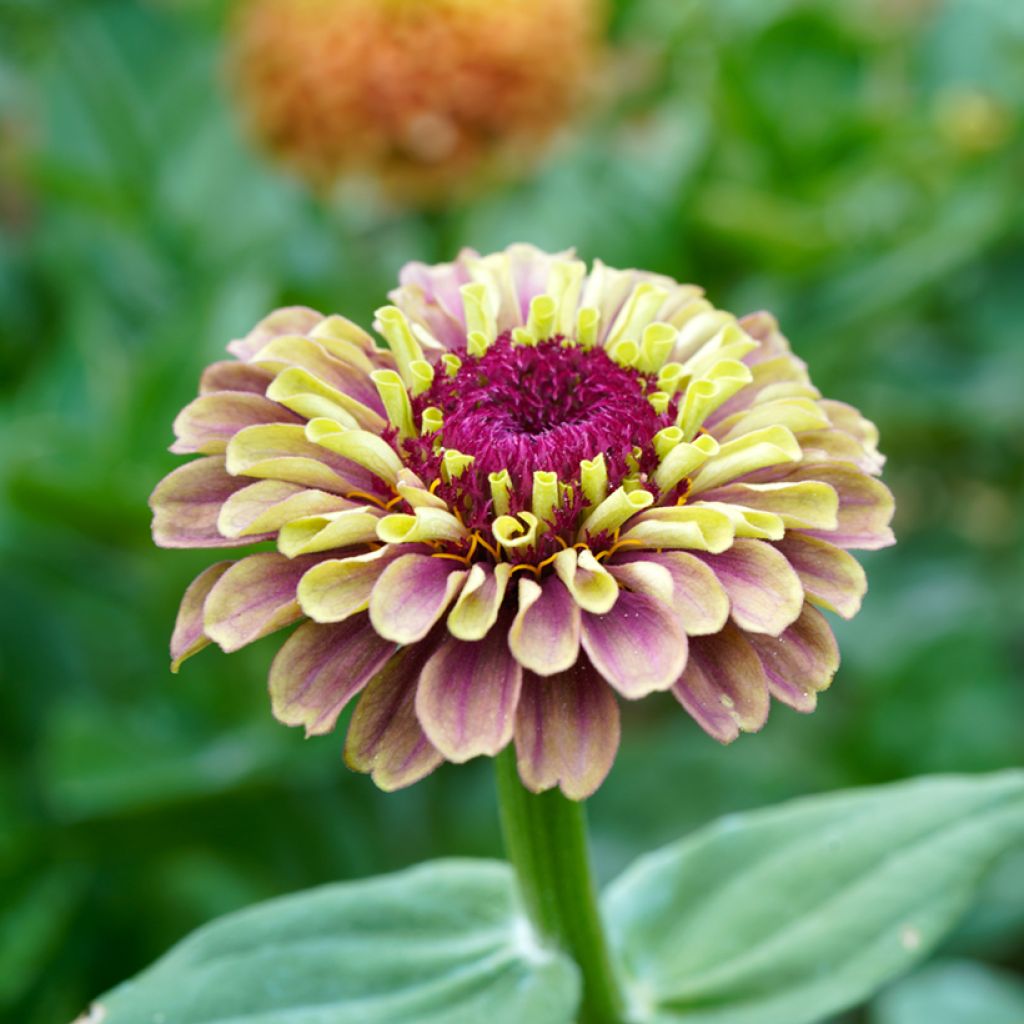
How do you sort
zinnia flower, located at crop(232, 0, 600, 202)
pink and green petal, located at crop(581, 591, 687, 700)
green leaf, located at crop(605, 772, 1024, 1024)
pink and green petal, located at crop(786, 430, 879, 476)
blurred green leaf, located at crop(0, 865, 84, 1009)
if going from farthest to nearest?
1. zinnia flower, located at crop(232, 0, 600, 202)
2. blurred green leaf, located at crop(0, 865, 84, 1009)
3. green leaf, located at crop(605, 772, 1024, 1024)
4. pink and green petal, located at crop(786, 430, 879, 476)
5. pink and green petal, located at crop(581, 591, 687, 700)

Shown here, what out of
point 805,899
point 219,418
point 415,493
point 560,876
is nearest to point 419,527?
point 415,493

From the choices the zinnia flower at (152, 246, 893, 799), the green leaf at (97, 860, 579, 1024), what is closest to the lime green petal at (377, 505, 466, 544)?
the zinnia flower at (152, 246, 893, 799)

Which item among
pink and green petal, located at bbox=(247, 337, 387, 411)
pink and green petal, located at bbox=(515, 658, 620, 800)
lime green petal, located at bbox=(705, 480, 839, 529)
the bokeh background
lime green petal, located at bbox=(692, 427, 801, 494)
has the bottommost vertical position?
pink and green petal, located at bbox=(515, 658, 620, 800)

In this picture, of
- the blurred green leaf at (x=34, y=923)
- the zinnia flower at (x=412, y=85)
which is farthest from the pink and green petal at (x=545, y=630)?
the zinnia flower at (x=412, y=85)

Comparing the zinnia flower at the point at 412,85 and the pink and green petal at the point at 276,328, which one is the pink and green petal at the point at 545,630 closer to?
the pink and green petal at the point at 276,328

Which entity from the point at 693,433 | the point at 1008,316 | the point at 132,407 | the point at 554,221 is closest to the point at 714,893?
the point at 693,433

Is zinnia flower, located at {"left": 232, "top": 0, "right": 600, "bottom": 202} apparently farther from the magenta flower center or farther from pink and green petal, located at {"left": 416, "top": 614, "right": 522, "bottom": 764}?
pink and green petal, located at {"left": 416, "top": 614, "right": 522, "bottom": 764}

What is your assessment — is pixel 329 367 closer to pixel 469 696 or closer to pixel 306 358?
pixel 306 358
